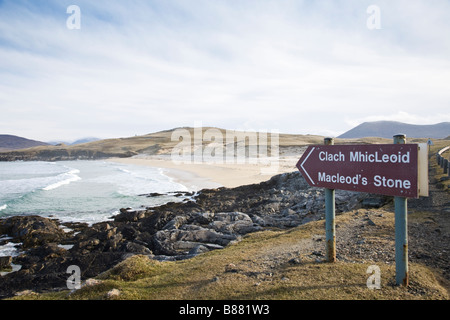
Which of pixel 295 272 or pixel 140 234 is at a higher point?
pixel 295 272

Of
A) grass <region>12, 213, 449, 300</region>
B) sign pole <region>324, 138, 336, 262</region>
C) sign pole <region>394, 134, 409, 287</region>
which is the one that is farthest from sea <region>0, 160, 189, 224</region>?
sign pole <region>394, 134, 409, 287</region>

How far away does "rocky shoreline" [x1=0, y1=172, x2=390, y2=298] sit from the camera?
10.2 meters

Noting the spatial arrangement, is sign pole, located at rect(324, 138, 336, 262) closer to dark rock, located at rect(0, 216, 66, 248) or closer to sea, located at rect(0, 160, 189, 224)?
dark rock, located at rect(0, 216, 66, 248)

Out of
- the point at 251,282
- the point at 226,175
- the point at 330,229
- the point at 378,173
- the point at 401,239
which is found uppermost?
the point at 378,173

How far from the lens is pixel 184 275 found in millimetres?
→ 6047

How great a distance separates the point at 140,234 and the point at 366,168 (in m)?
11.8

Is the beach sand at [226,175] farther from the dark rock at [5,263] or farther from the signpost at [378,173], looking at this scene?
the signpost at [378,173]

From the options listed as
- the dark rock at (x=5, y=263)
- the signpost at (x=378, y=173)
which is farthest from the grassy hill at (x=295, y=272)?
the dark rock at (x=5, y=263)

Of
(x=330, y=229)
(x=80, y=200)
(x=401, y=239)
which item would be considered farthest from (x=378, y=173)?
(x=80, y=200)

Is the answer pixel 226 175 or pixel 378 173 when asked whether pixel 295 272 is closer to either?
pixel 378 173

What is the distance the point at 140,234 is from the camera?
46.9 feet

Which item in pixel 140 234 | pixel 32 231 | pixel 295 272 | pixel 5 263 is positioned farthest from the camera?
pixel 32 231

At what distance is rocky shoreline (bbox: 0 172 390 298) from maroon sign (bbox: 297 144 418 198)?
4.63 m
